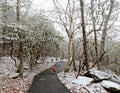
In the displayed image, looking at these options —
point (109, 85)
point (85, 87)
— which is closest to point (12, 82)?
point (85, 87)

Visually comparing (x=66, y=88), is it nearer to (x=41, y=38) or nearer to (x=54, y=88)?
(x=54, y=88)

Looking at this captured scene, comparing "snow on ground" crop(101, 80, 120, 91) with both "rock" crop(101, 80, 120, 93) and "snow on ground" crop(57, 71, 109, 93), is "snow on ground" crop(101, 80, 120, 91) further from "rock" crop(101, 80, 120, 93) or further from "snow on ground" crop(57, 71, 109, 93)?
"snow on ground" crop(57, 71, 109, 93)

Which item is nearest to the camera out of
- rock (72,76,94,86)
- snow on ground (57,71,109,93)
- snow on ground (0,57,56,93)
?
snow on ground (0,57,56,93)

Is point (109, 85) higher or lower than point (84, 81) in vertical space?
lower

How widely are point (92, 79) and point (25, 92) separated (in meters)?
5.13

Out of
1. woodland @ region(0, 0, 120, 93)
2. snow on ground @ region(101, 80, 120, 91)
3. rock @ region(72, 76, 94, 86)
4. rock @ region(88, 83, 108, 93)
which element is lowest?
rock @ region(88, 83, 108, 93)

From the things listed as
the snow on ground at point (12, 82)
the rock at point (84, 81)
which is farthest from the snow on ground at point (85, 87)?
the snow on ground at point (12, 82)

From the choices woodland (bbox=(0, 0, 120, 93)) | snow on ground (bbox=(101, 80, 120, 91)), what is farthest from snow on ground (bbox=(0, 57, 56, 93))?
snow on ground (bbox=(101, 80, 120, 91))

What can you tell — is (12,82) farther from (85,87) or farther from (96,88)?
(96,88)

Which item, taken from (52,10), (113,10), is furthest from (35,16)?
(113,10)

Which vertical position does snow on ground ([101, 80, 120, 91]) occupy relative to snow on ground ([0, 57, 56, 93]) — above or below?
below

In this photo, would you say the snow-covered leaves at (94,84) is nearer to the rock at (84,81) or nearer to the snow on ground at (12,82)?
the rock at (84,81)

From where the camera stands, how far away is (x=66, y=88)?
12.2 metres

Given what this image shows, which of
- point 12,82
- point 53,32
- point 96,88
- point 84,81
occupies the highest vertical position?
point 53,32
